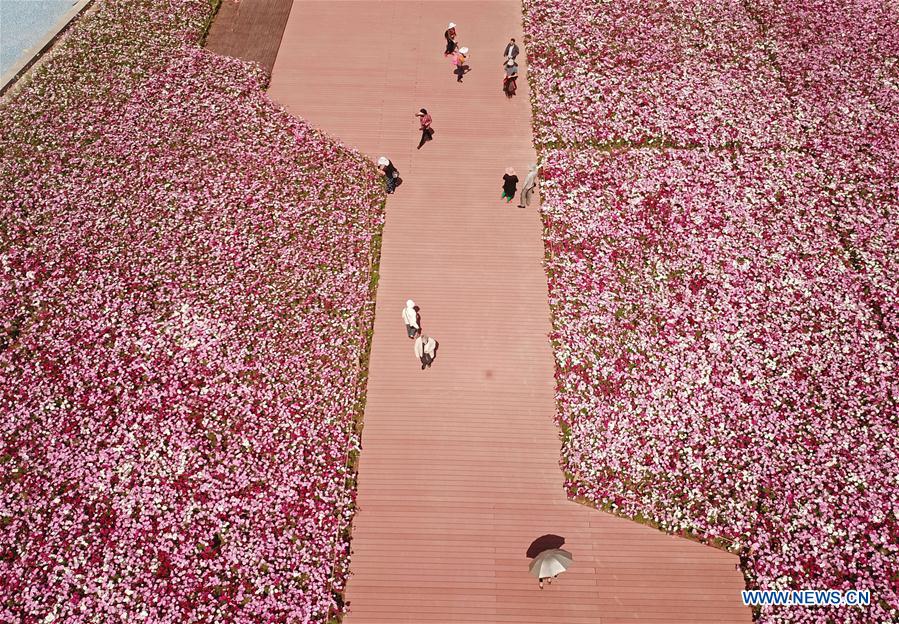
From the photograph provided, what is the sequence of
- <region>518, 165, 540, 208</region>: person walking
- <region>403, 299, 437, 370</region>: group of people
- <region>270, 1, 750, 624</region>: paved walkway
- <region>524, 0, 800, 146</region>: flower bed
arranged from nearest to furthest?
<region>270, 1, 750, 624</region>: paved walkway → <region>403, 299, 437, 370</region>: group of people → <region>518, 165, 540, 208</region>: person walking → <region>524, 0, 800, 146</region>: flower bed

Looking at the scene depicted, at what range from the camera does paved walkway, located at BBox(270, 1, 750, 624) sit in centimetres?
1155

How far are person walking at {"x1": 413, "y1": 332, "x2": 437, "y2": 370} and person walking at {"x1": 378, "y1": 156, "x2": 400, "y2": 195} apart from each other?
6.50 meters

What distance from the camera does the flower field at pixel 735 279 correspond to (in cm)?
1241

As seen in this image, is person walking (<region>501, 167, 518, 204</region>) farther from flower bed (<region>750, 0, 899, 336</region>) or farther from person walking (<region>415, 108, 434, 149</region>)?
flower bed (<region>750, 0, 899, 336</region>)

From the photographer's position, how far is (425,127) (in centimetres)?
1933

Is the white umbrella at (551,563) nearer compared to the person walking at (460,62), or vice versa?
the white umbrella at (551,563)

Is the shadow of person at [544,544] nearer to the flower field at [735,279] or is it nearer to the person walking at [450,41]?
the flower field at [735,279]

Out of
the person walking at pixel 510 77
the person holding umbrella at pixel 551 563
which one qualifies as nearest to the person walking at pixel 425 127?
the person walking at pixel 510 77

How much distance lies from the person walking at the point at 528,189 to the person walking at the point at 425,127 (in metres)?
4.41

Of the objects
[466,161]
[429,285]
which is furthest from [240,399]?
[466,161]

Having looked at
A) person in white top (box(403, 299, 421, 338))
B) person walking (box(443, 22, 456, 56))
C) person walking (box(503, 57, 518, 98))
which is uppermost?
person walking (box(443, 22, 456, 56))

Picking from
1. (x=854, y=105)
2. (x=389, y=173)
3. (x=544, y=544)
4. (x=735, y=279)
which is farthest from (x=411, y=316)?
(x=854, y=105)

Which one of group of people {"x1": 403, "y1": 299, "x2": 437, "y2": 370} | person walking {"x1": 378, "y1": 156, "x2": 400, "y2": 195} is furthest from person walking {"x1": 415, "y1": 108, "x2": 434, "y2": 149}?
group of people {"x1": 403, "y1": 299, "x2": 437, "y2": 370}

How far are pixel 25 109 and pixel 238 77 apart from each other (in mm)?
8624
